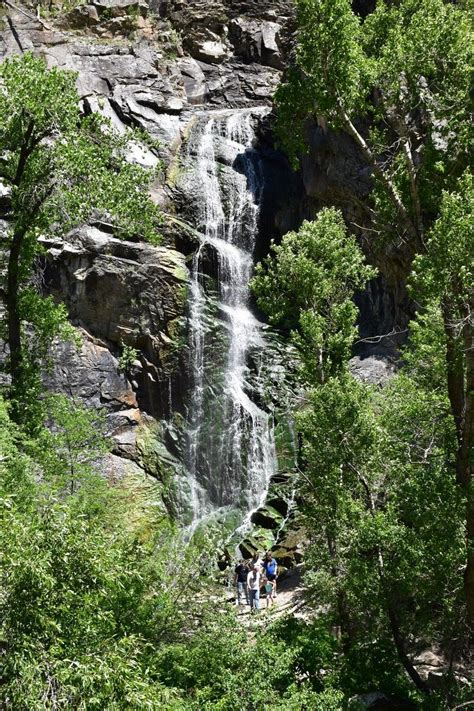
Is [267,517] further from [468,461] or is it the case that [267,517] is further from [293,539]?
[468,461]

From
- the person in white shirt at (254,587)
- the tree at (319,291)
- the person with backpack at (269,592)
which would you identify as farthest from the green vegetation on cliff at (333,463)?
the person with backpack at (269,592)

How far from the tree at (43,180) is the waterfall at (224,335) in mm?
13307

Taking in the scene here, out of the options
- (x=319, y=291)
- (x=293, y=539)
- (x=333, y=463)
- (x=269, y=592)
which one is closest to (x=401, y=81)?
(x=319, y=291)

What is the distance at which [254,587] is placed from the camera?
1878 centimetres

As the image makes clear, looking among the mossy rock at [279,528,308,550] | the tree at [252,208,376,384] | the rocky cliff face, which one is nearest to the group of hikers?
the mossy rock at [279,528,308,550]

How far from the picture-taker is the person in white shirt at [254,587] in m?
18.7

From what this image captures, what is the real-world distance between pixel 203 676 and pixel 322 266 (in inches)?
432

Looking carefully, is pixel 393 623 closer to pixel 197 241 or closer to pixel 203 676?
pixel 203 676

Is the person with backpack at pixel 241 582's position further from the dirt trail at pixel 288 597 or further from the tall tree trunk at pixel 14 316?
the tall tree trunk at pixel 14 316

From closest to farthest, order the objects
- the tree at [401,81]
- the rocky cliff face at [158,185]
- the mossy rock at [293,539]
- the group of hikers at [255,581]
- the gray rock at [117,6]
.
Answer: the tree at [401,81] < the group of hikers at [255,581] < the mossy rock at [293,539] < the rocky cliff face at [158,185] < the gray rock at [117,6]

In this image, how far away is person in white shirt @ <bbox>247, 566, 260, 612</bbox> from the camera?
1872cm

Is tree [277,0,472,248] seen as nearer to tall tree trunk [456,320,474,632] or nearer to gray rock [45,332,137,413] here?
tall tree trunk [456,320,474,632]

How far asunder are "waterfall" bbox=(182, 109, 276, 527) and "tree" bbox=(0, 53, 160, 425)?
13307 millimetres

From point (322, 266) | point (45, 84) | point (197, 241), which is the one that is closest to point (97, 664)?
point (45, 84)
